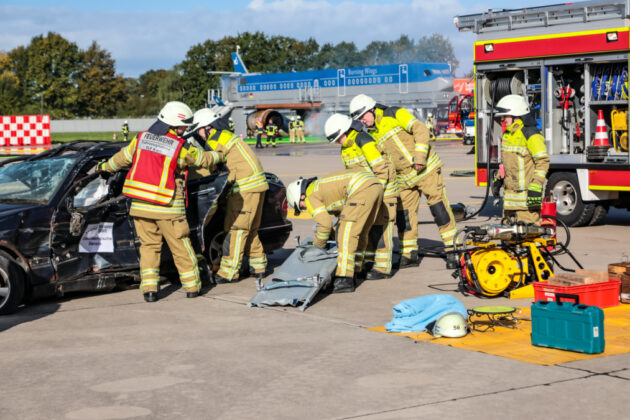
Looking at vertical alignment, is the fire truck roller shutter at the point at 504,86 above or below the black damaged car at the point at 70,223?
above

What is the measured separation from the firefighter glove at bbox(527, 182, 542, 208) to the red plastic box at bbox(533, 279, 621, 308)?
95.9 inches

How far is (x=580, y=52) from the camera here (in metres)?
12.8

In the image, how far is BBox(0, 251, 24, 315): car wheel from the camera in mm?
7867

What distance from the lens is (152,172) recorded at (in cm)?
833

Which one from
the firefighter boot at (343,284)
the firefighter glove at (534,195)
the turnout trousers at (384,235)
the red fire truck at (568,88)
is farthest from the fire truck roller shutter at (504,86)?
the firefighter boot at (343,284)

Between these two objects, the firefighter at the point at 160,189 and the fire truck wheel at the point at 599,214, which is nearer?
the firefighter at the point at 160,189

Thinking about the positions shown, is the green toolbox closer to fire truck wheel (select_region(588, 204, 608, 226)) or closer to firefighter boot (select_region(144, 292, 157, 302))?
firefighter boot (select_region(144, 292, 157, 302))

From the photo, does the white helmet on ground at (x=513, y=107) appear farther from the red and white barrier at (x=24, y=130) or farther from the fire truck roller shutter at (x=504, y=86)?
the red and white barrier at (x=24, y=130)

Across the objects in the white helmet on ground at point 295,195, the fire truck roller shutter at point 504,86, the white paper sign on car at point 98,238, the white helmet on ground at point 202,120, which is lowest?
the white paper sign on car at point 98,238

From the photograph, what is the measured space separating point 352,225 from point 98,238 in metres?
2.33

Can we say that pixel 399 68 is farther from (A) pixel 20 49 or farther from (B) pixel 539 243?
(A) pixel 20 49

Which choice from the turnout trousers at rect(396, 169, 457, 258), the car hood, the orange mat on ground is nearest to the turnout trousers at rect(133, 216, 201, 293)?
the car hood

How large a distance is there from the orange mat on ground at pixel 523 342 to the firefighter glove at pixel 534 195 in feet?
9.15

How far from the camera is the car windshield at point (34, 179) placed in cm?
850
